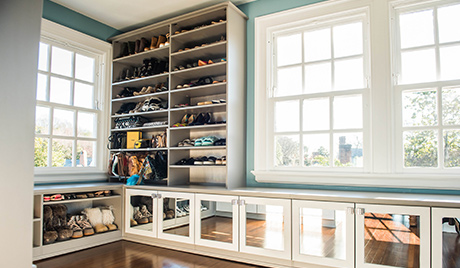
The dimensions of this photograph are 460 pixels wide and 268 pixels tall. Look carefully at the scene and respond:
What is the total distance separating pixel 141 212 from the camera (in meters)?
4.05

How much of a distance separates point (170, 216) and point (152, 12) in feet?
9.00

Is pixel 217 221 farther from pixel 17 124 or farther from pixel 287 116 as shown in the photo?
pixel 17 124

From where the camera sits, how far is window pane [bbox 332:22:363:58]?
3479mm

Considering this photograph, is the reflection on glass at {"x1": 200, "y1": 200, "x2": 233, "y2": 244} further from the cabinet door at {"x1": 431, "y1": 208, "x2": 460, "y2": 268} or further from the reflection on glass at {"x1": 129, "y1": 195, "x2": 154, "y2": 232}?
the cabinet door at {"x1": 431, "y1": 208, "x2": 460, "y2": 268}

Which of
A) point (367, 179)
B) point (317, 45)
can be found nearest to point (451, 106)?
point (367, 179)

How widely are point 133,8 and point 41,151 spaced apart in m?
2.21

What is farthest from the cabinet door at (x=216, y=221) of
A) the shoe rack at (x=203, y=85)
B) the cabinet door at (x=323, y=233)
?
the cabinet door at (x=323, y=233)

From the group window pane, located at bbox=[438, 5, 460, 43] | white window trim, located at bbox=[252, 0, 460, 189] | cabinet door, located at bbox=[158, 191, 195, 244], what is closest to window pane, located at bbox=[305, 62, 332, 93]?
white window trim, located at bbox=[252, 0, 460, 189]

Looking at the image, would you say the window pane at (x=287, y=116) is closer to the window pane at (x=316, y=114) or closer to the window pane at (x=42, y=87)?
the window pane at (x=316, y=114)

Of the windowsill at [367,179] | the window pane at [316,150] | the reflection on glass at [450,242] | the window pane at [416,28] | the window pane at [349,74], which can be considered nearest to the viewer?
the reflection on glass at [450,242]

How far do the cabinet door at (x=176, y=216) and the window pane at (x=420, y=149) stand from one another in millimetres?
2300

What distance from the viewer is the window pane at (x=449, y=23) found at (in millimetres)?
3039

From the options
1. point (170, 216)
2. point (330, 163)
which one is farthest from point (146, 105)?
point (330, 163)

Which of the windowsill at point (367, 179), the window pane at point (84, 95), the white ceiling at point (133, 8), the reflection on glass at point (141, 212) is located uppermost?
the white ceiling at point (133, 8)
